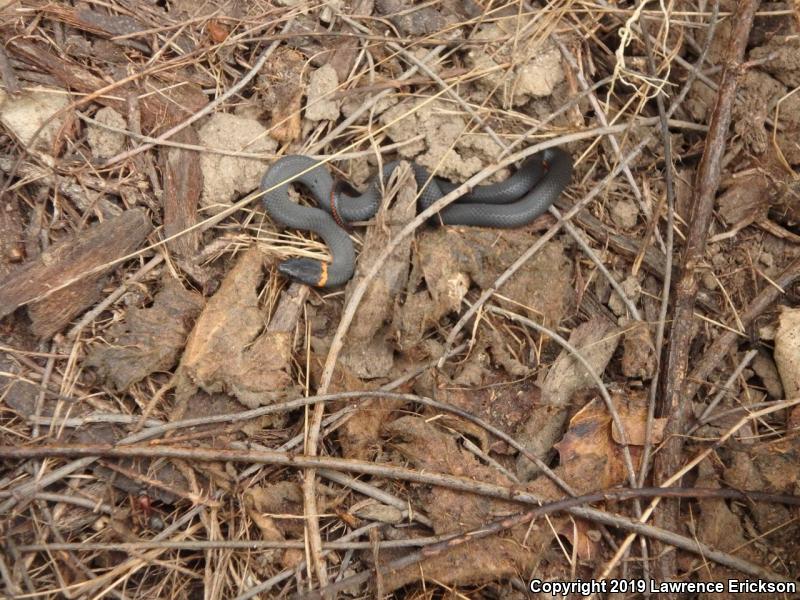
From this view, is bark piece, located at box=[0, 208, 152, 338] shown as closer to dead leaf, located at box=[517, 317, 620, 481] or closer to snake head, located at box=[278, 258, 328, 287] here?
snake head, located at box=[278, 258, 328, 287]

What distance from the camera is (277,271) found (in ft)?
12.4

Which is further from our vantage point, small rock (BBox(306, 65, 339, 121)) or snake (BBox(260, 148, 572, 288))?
small rock (BBox(306, 65, 339, 121))

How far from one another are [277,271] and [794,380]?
11.1 ft

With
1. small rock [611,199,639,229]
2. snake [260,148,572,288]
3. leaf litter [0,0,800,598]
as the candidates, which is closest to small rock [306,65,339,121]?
leaf litter [0,0,800,598]

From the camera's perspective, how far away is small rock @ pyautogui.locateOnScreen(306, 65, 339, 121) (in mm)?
3941

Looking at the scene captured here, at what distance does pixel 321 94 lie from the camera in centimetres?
394

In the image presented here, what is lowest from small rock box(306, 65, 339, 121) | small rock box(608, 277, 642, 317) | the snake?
small rock box(608, 277, 642, 317)

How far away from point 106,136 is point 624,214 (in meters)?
3.53

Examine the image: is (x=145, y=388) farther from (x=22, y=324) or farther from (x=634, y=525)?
(x=634, y=525)

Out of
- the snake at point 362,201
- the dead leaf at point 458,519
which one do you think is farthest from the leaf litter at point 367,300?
the snake at point 362,201

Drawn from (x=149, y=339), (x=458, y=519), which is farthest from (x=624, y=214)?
(x=149, y=339)

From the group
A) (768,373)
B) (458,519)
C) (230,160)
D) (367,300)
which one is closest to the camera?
(458,519)

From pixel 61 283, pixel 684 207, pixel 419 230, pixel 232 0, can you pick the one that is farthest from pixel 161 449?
pixel 684 207

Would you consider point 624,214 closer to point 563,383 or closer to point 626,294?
point 626,294
